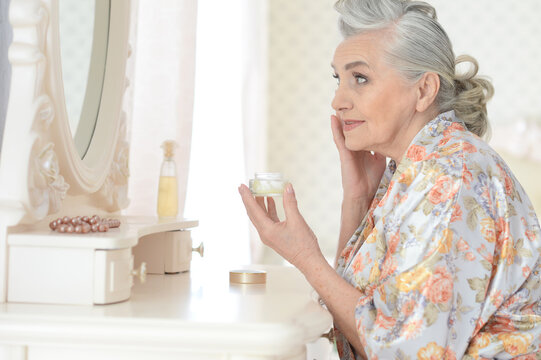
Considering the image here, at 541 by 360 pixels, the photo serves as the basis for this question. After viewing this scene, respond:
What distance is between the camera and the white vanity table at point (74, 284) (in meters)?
0.91

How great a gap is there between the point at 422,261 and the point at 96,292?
0.53 metres

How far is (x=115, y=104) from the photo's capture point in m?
1.58

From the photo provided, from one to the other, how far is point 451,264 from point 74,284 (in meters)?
0.61

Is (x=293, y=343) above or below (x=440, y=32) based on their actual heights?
below

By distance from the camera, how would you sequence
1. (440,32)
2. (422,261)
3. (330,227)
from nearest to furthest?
(422,261), (440,32), (330,227)

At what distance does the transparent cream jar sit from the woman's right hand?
0.30m

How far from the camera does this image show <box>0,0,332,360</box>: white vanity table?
908 millimetres

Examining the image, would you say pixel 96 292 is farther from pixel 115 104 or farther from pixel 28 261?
pixel 115 104

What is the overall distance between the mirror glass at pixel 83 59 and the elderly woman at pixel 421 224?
399mm

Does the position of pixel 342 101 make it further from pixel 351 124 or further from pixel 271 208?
pixel 271 208

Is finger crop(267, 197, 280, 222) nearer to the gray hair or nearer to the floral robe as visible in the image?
the floral robe

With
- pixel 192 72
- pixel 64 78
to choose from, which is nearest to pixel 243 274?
pixel 64 78

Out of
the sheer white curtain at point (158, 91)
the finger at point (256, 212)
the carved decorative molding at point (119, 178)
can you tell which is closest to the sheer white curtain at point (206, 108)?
the sheer white curtain at point (158, 91)

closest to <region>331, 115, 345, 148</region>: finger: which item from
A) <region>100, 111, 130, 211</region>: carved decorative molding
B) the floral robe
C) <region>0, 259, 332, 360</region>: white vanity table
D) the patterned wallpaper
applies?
the floral robe
